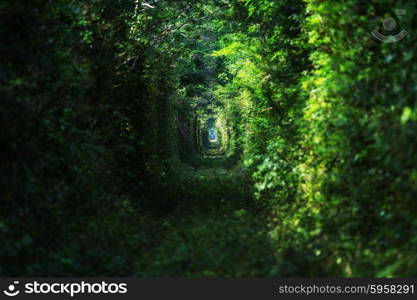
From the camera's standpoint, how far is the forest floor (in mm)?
6188

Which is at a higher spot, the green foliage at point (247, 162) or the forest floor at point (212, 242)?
the green foliage at point (247, 162)

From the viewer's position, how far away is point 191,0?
53.7ft

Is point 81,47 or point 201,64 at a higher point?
point 201,64

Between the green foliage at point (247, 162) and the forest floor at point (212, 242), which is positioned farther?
the forest floor at point (212, 242)

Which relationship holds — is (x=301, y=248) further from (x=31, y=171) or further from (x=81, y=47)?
(x=81, y=47)

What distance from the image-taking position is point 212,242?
7602 millimetres

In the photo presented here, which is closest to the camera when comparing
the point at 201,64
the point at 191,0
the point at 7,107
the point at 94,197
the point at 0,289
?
the point at 0,289

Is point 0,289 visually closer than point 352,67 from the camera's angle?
Yes

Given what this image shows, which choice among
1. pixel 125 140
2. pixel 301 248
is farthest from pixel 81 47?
pixel 301 248

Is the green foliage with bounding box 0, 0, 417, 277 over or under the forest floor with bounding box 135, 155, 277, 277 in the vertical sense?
over

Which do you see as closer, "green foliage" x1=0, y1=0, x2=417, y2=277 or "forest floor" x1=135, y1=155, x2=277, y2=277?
"green foliage" x1=0, y1=0, x2=417, y2=277

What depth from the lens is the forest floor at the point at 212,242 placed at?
6.19 meters

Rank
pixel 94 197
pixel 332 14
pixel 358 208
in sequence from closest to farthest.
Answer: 1. pixel 358 208
2. pixel 332 14
3. pixel 94 197

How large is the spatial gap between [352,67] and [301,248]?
3.01m
